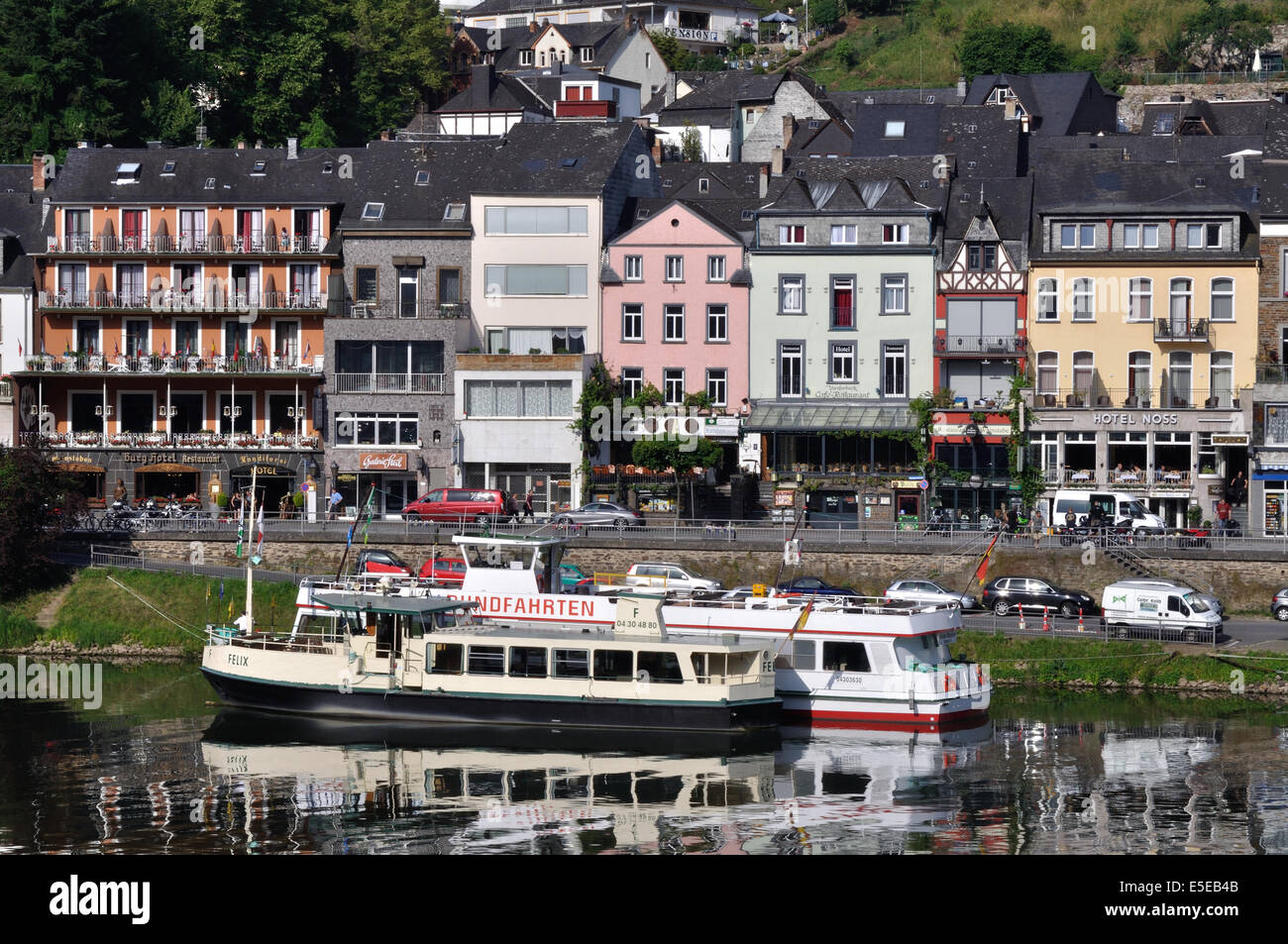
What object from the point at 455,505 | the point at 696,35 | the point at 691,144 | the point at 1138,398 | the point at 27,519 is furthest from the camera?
the point at 696,35

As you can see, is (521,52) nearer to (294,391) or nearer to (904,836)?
(294,391)

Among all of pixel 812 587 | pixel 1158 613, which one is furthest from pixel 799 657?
pixel 1158 613

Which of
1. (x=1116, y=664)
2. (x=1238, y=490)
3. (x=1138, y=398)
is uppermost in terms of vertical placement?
(x=1138, y=398)

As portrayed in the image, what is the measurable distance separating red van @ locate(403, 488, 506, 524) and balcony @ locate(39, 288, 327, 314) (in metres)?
12.0

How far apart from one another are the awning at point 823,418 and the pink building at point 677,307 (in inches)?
90.3

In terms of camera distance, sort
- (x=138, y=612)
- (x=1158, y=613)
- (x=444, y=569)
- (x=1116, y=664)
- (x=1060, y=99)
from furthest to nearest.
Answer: (x=1060, y=99) → (x=138, y=612) → (x=444, y=569) → (x=1158, y=613) → (x=1116, y=664)

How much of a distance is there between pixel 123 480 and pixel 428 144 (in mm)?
18523

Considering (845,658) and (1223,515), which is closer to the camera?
(845,658)

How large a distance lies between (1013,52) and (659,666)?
78357 mm

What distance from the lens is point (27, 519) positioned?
62.0 metres

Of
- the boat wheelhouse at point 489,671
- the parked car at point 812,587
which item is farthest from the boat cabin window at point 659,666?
the parked car at point 812,587

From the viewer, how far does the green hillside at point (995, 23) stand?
12231 cm

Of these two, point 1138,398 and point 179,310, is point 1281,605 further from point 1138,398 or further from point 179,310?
point 179,310

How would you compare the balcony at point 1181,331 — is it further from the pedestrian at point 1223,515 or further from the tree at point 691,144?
the tree at point 691,144
